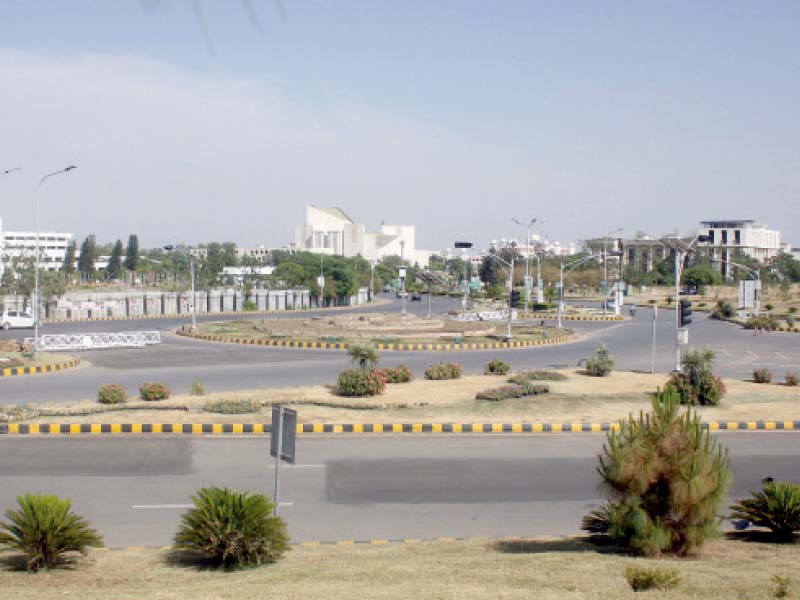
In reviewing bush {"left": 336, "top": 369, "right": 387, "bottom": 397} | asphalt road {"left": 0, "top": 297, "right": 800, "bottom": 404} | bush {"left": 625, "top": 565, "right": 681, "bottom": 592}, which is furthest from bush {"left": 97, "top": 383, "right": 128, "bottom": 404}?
bush {"left": 625, "top": 565, "right": 681, "bottom": 592}

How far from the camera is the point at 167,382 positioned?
78.4 ft

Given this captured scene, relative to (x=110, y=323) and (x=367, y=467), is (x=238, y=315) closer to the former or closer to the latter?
(x=110, y=323)

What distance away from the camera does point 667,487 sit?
818 centimetres

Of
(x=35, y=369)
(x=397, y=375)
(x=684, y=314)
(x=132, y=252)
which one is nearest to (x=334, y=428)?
(x=397, y=375)

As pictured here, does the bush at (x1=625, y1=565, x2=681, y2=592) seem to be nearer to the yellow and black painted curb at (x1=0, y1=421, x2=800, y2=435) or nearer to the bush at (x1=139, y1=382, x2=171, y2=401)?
the yellow and black painted curb at (x1=0, y1=421, x2=800, y2=435)

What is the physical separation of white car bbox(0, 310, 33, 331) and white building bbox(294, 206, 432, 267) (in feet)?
393

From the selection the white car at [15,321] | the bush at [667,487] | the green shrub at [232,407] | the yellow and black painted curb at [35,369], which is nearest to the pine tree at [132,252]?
the white car at [15,321]

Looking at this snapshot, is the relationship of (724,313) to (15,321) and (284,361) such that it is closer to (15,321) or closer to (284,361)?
(284,361)

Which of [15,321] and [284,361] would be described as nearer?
[284,361]

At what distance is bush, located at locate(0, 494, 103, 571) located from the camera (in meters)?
7.86

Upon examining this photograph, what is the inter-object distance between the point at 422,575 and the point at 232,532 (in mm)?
1912

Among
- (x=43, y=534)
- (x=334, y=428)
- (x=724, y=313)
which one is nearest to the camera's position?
(x=43, y=534)

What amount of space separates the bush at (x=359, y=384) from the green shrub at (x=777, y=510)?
11826 millimetres

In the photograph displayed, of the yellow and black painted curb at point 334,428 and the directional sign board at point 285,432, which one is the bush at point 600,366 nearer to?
the yellow and black painted curb at point 334,428
